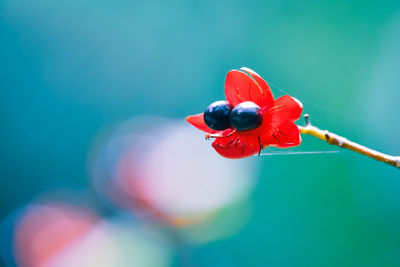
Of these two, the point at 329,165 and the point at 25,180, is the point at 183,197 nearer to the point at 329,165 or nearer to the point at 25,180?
the point at 329,165

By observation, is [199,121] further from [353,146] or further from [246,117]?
[353,146]

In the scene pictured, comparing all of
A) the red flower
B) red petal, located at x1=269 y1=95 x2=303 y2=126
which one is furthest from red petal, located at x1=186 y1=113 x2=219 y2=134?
red petal, located at x1=269 y1=95 x2=303 y2=126

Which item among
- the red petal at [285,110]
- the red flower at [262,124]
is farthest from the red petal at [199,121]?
the red petal at [285,110]

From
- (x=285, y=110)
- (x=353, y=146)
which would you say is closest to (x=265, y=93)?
(x=285, y=110)

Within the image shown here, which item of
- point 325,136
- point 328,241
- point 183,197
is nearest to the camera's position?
point 325,136

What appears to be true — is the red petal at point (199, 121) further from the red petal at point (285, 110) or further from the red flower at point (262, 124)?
the red petal at point (285, 110)

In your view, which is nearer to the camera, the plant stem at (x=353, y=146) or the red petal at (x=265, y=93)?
the plant stem at (x=353, y=146)

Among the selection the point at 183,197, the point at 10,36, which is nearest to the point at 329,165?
the point at 183,197
